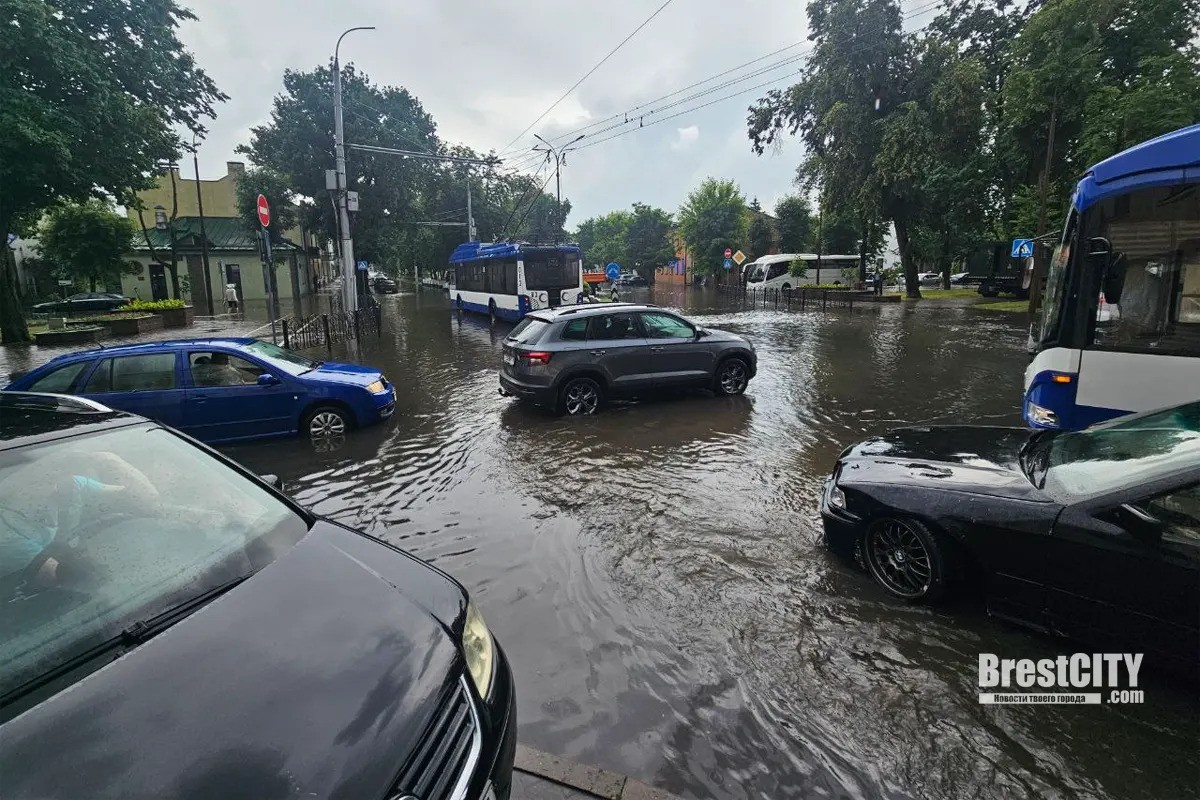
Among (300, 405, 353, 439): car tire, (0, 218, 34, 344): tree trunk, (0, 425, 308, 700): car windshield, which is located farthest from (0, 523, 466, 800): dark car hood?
(0, 218, 34, 344): tree trunk

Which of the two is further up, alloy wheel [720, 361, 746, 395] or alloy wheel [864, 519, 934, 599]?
alloy wheel [720, 361, 746, 395]

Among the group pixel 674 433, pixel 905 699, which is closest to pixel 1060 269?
pixel 674 433

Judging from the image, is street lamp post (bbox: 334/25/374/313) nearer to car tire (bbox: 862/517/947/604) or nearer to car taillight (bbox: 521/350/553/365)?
car taillight (bbox: 521/350/553/365)

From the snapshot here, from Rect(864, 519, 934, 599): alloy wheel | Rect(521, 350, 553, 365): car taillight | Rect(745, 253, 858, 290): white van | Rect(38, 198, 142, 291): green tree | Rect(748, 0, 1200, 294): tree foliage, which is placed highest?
Rect(748, 0, 1200, 294): tree foliage

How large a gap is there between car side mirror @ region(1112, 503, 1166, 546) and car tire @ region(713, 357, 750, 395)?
6.89m

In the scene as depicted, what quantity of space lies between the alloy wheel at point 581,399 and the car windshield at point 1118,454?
18.8ft

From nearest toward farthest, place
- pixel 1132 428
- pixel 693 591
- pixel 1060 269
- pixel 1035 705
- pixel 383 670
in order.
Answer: pixel 383 670, pixel 1035 705, pixel 1132 428, pixel 693 591, pixel 1060 269

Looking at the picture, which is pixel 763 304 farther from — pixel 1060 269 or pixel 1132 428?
pixel 1132 428

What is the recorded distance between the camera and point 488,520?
17.5ft

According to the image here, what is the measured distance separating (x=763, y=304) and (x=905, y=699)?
30730mm

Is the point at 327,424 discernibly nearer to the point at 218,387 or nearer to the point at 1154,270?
the point at 218,387

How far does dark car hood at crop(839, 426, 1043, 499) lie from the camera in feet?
11.8

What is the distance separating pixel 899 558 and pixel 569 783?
2516 mm

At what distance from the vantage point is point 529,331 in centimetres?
884
